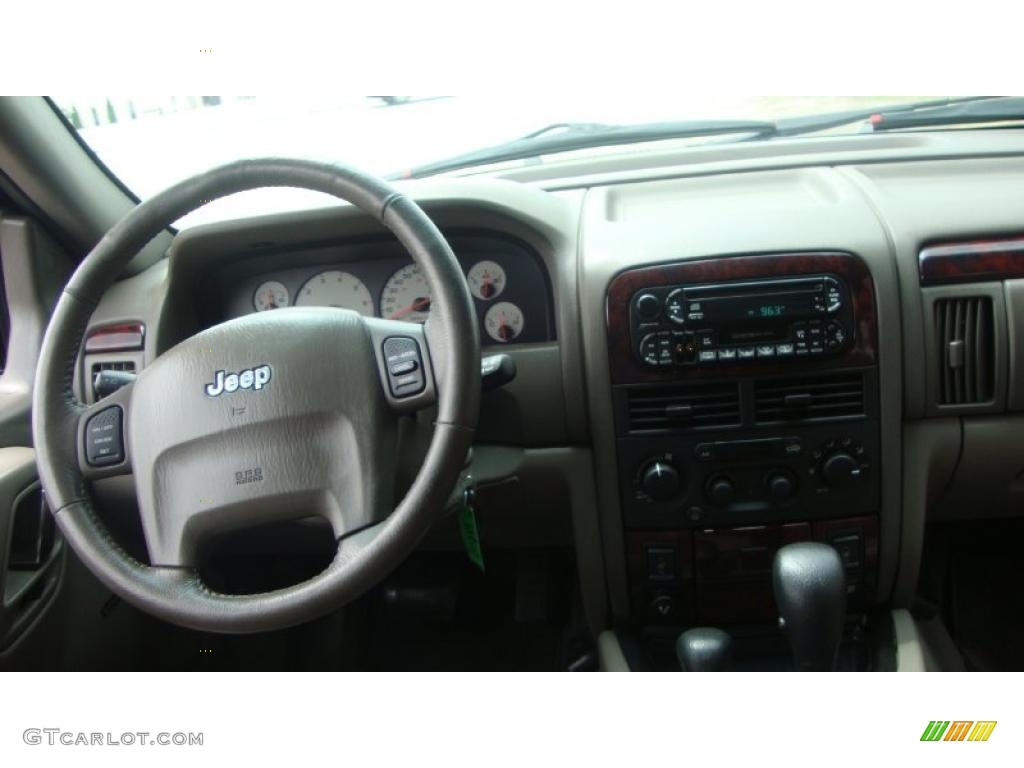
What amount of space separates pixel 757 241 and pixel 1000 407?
21.3 inches

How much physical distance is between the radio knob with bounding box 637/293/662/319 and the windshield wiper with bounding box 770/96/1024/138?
58 cm

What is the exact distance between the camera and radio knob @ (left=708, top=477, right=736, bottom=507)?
1.50 metres

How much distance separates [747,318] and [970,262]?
402mm

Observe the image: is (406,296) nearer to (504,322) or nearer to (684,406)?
(504,322)

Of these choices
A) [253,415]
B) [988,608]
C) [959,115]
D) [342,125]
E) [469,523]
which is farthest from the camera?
[988,608]

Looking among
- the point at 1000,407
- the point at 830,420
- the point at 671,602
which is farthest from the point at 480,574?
the point at 1000,407

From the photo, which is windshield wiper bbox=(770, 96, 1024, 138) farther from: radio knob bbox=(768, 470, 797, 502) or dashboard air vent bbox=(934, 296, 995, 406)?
radio knob bbox=(768, 470, 797, 502)

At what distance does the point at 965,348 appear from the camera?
4.85 feet

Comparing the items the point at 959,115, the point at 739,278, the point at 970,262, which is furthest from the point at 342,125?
the point at 959,115

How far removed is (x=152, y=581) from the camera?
3.55 ft

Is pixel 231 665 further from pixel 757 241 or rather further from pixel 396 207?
pixel 757 241

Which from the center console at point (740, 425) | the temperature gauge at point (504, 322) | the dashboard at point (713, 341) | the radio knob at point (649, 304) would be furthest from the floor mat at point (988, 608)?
the temperature gauge at point (504, 322)
